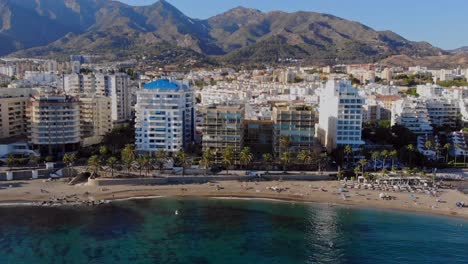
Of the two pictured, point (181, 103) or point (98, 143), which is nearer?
point (181, 103)

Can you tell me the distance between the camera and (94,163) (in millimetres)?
52531

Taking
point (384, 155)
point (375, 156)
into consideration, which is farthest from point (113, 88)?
point (384, 155)

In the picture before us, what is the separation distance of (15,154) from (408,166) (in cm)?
4841

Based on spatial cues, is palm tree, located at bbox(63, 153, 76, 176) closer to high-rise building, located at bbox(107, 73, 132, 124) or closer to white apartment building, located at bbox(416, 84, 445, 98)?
high-rise building, located at bbox(107, 73, 132, 124)

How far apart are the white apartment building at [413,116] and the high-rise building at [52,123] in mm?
48480

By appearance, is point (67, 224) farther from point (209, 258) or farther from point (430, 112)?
point (430, 112)

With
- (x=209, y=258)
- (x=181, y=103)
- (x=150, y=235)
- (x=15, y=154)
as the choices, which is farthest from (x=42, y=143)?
(x=209, y=258)

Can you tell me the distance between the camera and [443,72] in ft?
433

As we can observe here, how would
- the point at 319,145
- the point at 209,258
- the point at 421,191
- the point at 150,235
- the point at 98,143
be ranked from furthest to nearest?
the point at 98,143, the point at 319,145, the point at 421,191, the point at 150,235, the point at 209,258

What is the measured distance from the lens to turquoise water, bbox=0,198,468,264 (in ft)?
115

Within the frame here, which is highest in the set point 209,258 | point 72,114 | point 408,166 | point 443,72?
point 443,72

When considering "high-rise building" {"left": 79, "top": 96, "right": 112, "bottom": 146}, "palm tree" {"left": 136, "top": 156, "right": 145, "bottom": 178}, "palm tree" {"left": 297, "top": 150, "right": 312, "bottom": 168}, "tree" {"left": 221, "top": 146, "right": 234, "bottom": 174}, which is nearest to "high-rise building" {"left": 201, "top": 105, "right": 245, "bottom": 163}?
"tree" {"left": 221, "top": 146, "right": 234, "bottom": 174}

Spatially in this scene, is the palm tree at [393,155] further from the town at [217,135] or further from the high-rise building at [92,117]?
the high-rise building at [92,117]

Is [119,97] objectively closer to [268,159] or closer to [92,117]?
[92,117]
